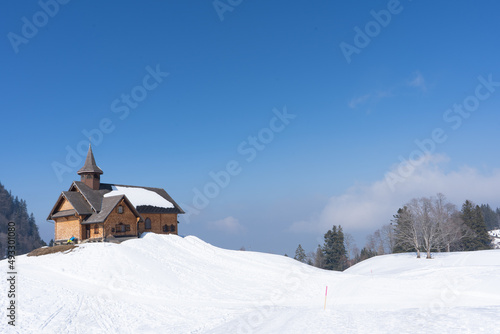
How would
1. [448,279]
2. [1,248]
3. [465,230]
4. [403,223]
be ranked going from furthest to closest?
[1,248] → [465,230] → [403,223] → [448,279]

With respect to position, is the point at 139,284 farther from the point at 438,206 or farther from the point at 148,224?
the point at 438,206

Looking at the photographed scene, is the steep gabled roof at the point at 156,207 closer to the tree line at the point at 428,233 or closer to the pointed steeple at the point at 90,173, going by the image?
the pointed steeple at the point at 90,173

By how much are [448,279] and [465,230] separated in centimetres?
4117

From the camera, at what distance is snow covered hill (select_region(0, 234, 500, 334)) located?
16141 mm

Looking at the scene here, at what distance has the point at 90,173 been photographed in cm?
4284

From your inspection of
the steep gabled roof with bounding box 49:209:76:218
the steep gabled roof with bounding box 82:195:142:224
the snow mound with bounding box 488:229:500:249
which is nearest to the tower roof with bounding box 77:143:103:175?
the steep gabled roof with bounding box 82:195:142:224

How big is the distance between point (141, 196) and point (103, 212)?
24.6ft

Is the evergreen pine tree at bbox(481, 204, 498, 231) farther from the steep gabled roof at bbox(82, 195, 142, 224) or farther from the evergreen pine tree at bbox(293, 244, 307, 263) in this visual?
the steep gabled roof at bbox(82, 195, 142, 224)

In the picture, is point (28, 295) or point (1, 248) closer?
point (28, 295)

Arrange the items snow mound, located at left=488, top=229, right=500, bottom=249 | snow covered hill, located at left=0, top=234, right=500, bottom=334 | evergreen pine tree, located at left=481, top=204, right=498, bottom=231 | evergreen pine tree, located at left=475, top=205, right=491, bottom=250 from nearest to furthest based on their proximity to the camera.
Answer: snow covered hill, located at left=0, top=234, right=500, bottom=334 < evergreen pine tree, located at left=475, top=205, right=491, bottom=250 < snow mound, located at left=488, top=229, right=500, bottom=249 < evergreen pine tree, located at left=481, top=204, right=498, bottom=231

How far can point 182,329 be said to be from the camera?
1666 cm

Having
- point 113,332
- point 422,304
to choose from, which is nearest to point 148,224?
point 113,332

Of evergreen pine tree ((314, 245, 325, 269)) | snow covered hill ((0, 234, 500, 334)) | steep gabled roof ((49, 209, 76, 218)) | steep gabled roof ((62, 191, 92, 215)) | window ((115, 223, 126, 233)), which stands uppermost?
steep gabled roof ((62, 191, 92, 215))

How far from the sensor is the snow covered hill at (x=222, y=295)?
16.1 meters
